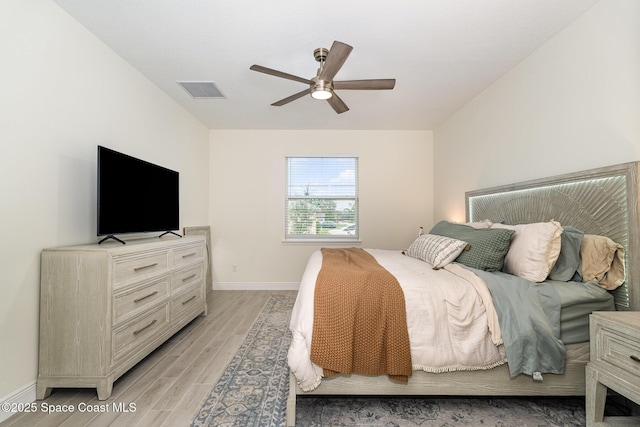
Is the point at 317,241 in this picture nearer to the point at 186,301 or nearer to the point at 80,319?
the point at 186,301

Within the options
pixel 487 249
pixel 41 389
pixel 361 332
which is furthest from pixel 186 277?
pixel 487 249

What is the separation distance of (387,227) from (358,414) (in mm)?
3084

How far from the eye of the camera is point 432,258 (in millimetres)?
2287

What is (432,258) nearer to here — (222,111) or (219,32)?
(219,32)

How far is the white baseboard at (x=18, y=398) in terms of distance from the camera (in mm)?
1508

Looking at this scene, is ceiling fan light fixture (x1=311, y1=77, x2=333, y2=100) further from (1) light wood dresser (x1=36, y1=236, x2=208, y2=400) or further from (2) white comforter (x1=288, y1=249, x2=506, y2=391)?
(1) light wood dresser (x1=36, y1=236, x2=208, y2=400)

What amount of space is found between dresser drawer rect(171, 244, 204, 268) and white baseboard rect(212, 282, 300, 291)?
55.4 inches

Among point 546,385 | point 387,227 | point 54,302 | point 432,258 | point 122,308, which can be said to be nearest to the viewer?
point 546,385

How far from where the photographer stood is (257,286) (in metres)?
4.32

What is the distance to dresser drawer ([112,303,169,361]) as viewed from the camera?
1803mm

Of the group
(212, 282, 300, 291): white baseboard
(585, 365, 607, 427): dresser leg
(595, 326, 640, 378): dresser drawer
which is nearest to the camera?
(595, 326, 640, 378): dresser drawer

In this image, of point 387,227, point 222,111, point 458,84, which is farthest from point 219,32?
point 387,227

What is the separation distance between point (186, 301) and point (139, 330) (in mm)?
717

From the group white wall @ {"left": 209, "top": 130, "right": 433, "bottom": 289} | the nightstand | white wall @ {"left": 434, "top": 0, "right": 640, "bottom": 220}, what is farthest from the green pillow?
white wall @ {"left": 209, "top": 130, "right": 433, "bottom": 289}
